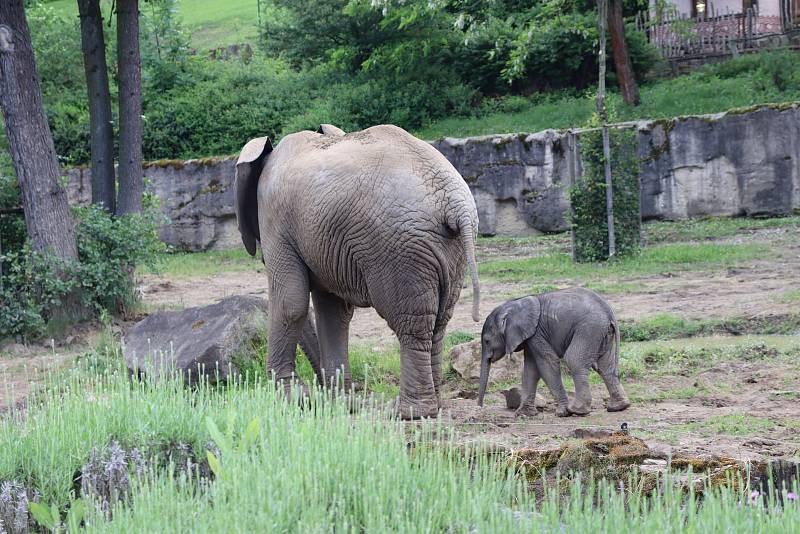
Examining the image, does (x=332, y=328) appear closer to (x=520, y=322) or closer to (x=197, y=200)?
(x=520, y=322)

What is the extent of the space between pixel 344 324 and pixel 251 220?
1275 millimetres

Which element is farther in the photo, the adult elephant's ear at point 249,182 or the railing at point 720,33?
the railing at point 720,33

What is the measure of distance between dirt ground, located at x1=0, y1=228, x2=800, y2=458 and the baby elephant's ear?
0.57 meters

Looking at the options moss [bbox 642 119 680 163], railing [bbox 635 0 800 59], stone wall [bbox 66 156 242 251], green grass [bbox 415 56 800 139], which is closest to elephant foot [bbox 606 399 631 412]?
moss [bbox 642 119 680 163]

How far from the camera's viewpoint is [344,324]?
873cm

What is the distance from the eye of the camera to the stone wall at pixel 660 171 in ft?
58.7

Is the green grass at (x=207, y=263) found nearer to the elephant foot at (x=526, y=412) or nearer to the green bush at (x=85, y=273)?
the green bush at (x=85, y=273)

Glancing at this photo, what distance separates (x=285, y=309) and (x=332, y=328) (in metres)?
0.54

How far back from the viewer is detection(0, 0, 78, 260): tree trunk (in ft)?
39.7

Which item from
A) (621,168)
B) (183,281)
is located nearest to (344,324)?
(621,168)

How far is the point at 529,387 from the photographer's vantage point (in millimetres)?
7914

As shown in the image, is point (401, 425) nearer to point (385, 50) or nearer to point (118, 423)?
point (118, 423)

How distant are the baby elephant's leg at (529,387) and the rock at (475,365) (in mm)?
1250

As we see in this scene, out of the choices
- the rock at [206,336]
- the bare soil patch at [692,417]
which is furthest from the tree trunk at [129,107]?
the bare soil patch at [692,417]
